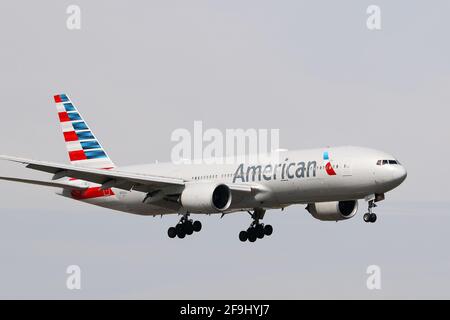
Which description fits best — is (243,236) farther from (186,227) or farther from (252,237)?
(186,227)

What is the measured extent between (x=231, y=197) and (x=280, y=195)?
2933 mm

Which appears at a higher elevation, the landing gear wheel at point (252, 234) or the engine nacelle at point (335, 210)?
the engine nacelle at point (335, 210)

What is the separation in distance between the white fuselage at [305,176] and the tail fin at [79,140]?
8.52 m

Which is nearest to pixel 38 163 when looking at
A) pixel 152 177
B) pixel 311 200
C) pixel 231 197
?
pixel 152 177

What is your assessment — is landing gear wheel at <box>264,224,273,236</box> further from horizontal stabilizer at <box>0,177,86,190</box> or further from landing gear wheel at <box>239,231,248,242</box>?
horizontal stabilizer at <box>0,177,86,190</box>

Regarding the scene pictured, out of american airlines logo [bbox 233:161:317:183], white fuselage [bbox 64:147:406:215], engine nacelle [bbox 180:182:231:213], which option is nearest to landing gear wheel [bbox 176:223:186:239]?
white fuselage [bbox 64:147:406:215]

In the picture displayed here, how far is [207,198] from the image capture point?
59.2 meters

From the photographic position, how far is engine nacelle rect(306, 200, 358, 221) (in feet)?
210

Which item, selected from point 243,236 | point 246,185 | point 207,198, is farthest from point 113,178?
point 243,236

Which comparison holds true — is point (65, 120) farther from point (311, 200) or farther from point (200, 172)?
point (311, 200)

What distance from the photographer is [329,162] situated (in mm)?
57188

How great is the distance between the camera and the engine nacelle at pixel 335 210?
63.9 metres

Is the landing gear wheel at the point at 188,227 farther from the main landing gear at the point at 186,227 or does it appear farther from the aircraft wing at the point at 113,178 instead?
the aircraft wing at the point at 113,178

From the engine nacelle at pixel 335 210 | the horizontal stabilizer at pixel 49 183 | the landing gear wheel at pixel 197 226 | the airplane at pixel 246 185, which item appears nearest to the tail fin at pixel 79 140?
the airplane at pixel 246 185
